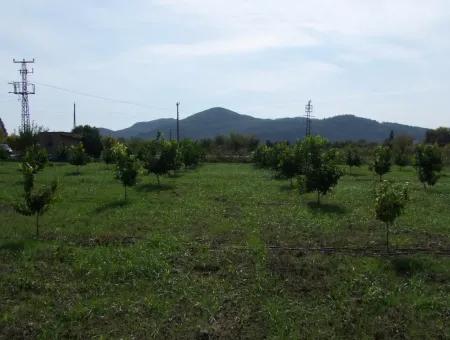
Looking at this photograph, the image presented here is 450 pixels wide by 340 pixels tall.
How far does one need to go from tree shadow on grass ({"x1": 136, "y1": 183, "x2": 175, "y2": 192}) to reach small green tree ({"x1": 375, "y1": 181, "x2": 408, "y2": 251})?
18767mm

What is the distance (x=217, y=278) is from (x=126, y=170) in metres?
16.4

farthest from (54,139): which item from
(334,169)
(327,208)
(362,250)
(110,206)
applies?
(362,250)

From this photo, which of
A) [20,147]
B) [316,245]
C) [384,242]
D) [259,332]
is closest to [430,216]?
[384,242]

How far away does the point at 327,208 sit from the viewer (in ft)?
76.1

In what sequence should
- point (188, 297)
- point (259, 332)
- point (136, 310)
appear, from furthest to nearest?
point (188, 297) < point (136, 310) < point (259, 332)

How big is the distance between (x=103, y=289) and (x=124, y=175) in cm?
1667

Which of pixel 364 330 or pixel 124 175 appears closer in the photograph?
pixel 364 330

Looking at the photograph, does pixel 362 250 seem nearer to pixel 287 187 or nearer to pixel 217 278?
pixel 217 278

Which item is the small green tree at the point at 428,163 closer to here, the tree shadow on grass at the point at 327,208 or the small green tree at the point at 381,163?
the small green tree at the point at 381,163

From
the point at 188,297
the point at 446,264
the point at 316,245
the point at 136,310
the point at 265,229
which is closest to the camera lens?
the point at 136,310

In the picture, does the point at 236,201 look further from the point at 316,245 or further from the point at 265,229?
the point at 316,245

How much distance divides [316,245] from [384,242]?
2.07 m

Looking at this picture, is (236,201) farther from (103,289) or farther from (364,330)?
(364,330)

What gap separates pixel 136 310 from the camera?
9.37 metres
